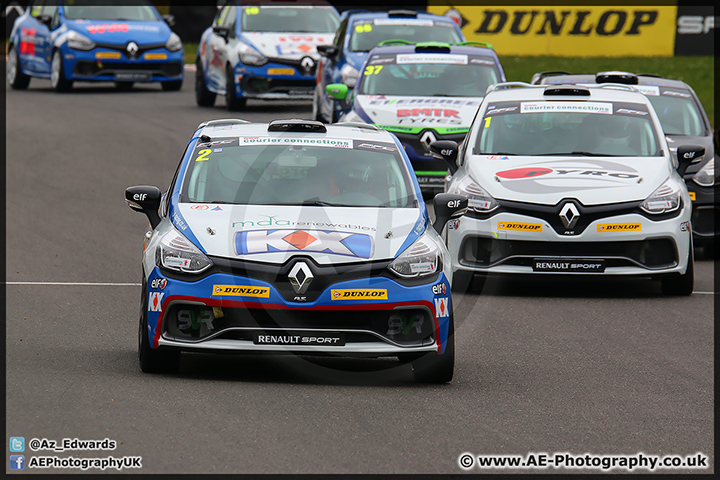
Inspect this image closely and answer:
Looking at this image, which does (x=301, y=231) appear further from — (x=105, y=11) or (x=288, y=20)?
(x=105, y=11)

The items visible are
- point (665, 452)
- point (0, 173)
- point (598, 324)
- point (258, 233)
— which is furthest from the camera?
point (0, 173)

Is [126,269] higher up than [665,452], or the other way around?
[665,452]

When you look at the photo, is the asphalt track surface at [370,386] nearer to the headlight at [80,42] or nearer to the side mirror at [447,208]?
the side mirror at [447,208]

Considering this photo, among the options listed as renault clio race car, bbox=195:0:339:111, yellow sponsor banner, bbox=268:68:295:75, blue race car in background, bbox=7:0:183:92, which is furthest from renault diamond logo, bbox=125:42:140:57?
yellow sponsor banner, bbox=268:68:295:75

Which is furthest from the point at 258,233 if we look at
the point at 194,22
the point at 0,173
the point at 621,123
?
the point at 194,22

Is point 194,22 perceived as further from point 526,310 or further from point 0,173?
point 526,310

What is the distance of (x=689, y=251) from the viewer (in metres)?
11.8

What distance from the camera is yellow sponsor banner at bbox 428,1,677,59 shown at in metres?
34.0

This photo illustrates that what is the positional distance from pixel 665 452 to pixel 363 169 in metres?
3.19

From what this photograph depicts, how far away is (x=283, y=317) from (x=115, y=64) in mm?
18584

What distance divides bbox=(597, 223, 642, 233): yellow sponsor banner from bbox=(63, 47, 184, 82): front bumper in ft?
50.8

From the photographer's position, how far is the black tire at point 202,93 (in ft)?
80.3

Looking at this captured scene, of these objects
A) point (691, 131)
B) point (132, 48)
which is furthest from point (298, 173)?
point (132, 48)

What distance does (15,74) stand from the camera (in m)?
27.7
